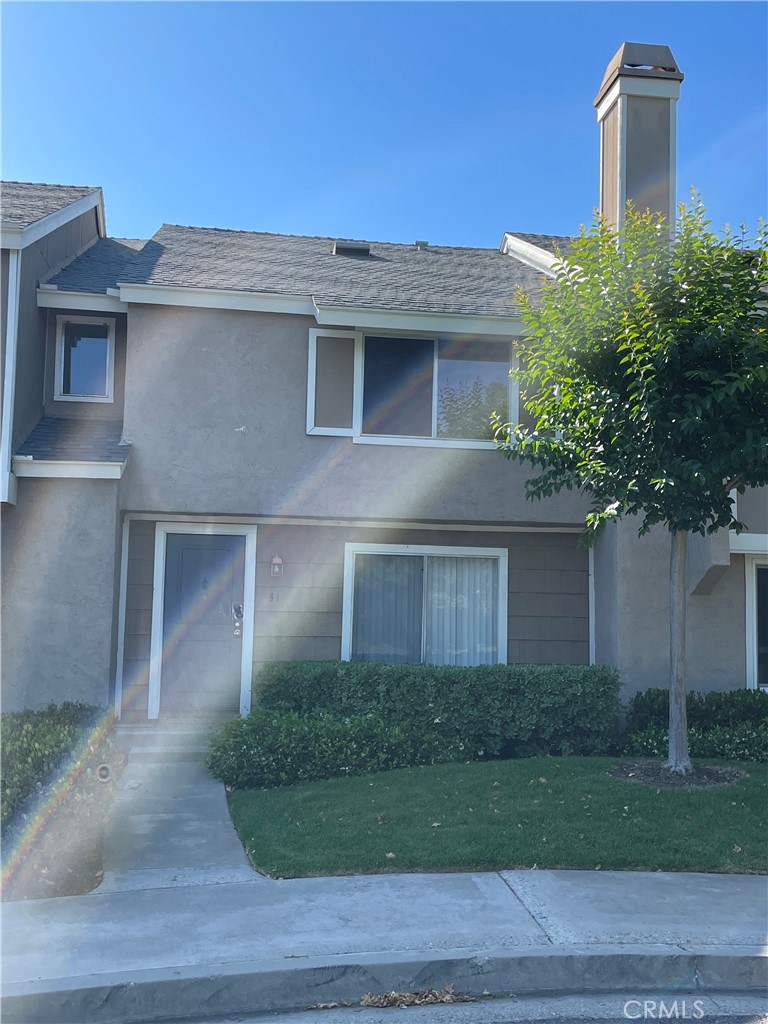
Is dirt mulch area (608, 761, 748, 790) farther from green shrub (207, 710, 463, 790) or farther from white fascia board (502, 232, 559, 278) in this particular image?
white fascia board (502, 232, 559, 278)

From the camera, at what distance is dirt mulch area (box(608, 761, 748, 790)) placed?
25.1 ft

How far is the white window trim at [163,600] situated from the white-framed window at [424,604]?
110cm

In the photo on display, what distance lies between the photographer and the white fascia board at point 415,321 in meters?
9.95

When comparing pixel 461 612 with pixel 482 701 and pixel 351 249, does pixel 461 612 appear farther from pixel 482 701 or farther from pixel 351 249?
pixel 351 249

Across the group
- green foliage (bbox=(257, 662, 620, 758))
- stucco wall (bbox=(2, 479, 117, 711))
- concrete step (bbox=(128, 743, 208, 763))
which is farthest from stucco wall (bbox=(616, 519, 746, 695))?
stucco wall (bbox=(2, 479, 117, 711))

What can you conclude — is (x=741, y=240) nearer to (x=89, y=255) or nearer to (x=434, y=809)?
(x=434, y=809)

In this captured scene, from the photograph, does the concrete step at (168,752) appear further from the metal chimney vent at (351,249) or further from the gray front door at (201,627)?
the metal chimney vent at (351,249)

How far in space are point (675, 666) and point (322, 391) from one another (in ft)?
16.2

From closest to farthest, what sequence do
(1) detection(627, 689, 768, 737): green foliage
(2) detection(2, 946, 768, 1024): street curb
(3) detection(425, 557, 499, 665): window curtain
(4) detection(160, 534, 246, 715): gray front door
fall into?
(2) detection(2, 946, 768, 1024): street curb
(1) detection(627, 689, 768, 737): green foliage
(4) detection(160, 534, 246, 715): gray front door
(3) detection(425, 557, 499, 665): window curtain

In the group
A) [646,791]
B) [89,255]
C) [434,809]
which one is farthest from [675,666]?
[89,255]

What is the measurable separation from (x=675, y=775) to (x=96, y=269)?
9048 millimetres

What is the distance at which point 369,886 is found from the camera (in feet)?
18.9
